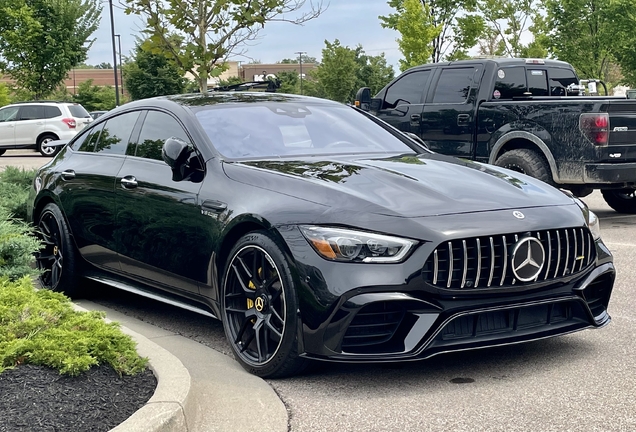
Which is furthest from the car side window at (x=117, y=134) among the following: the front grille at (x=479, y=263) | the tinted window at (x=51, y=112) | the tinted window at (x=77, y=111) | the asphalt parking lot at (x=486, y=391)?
the tinted window at (x=77, y=111)

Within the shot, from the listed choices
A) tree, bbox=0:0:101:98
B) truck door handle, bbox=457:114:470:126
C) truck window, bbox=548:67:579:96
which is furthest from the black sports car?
tree, bbox=0:0:101:98

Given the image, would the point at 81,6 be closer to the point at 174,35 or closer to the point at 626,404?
the point at 174,35

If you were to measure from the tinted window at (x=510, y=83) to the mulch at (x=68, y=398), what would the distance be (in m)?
8.60

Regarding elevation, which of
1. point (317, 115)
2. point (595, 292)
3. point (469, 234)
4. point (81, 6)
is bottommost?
point (595, 292)

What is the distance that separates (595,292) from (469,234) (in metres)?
1.05

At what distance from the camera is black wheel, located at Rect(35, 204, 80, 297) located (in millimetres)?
6652

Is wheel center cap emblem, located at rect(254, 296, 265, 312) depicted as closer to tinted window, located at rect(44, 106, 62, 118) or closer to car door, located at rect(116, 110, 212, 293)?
car door, located at rect(116, 110, 212, 293)

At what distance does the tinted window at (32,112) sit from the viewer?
29422 mm

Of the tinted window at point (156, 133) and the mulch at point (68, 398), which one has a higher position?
the tinted window at point (156, 133)

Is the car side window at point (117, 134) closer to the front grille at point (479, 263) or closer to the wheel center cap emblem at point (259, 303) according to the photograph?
the wheel center cap emblem at point (259, 303)

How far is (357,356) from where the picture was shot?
14.2 feet

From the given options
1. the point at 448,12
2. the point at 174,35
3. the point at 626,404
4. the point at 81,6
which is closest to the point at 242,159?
the point at 626,404

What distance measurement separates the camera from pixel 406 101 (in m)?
12.7

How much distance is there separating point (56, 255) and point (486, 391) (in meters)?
3.75
